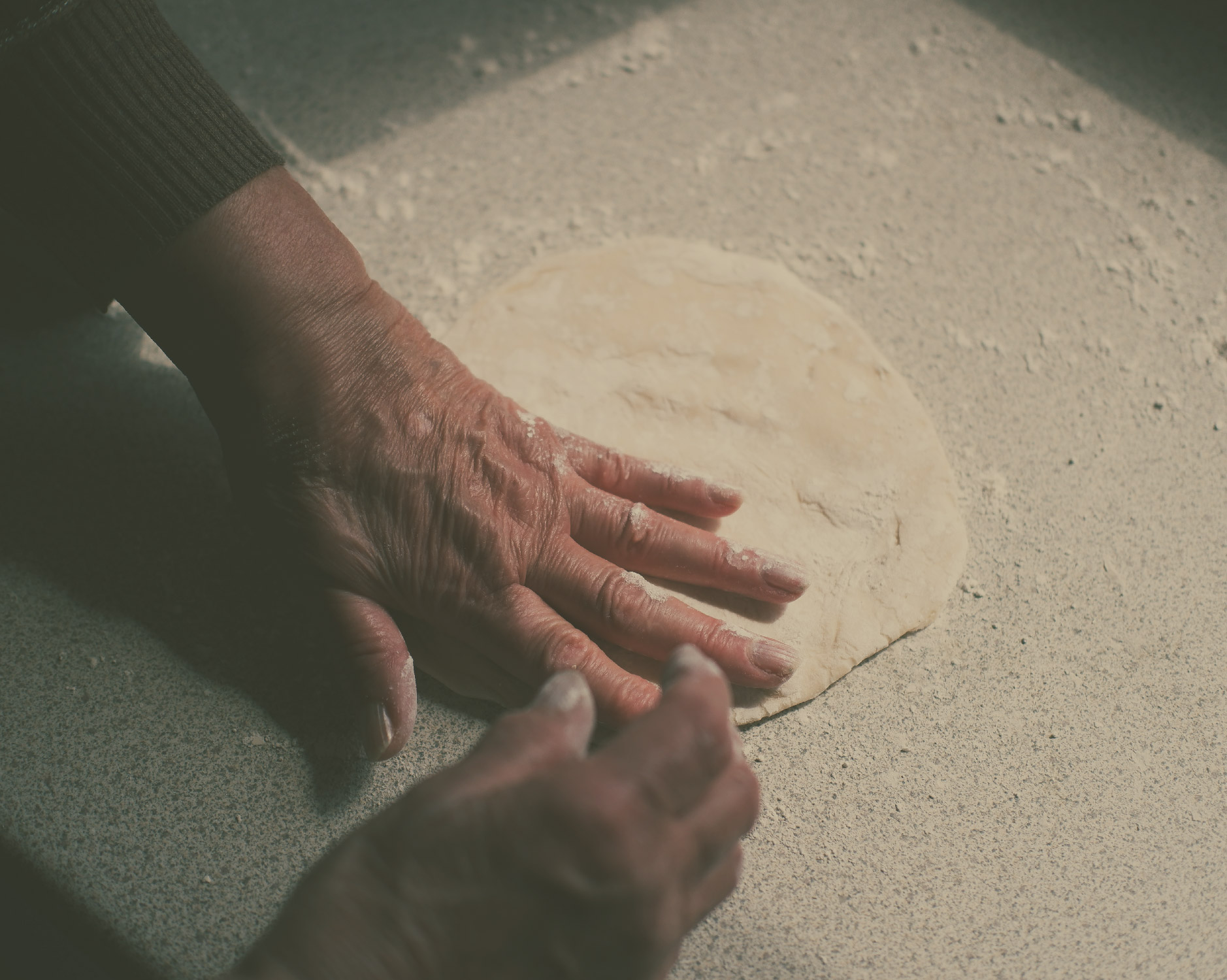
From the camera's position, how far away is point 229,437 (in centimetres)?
104

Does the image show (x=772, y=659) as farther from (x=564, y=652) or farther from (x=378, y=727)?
(x=378, y=727)

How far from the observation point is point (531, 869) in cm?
60

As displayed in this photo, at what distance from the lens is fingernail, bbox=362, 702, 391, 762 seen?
969mm

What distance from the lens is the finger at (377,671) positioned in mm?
972

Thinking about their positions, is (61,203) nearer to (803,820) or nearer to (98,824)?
(98,824)

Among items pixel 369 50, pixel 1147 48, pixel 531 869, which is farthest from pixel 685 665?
pixel 1147 48

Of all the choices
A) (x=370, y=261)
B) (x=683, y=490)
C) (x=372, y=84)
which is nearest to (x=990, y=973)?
(x=683, y=490)

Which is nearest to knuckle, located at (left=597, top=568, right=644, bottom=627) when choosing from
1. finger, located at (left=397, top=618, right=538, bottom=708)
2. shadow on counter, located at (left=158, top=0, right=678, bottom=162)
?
finger, located at (left=397, top=618, right=538, bottom=708)

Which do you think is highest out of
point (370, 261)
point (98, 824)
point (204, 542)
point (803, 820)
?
point (370, 261)

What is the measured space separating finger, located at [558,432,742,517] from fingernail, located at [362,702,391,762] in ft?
1.37

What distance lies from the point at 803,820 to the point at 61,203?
1.23m

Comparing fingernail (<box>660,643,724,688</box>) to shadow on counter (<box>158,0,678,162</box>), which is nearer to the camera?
fingernail (<box>660,643,724,688</box>)

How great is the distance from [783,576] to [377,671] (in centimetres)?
54

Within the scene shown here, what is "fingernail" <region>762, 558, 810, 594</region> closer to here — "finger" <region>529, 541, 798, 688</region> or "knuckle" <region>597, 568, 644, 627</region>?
"finger" <region>529, 541, 798, 688</region>
